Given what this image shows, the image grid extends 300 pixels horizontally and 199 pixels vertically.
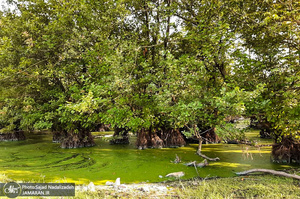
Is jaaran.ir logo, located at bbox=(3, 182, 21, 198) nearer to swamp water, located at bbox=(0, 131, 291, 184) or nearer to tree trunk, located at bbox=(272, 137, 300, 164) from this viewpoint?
swamp water, located at bbox=(0, 131, 291, 184)

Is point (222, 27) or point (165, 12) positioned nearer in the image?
point (222, 27)

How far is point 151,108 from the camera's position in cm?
862

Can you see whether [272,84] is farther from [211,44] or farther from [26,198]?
[26,198]

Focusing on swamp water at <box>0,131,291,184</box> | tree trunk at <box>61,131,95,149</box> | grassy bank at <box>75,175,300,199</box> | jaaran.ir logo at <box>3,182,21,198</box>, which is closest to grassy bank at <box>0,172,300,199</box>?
grassy bank at <box>75,175,300,199</box>

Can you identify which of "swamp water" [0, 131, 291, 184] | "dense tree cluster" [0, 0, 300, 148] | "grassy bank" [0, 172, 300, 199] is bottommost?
"swamp water" [0, 131, 291, 184]

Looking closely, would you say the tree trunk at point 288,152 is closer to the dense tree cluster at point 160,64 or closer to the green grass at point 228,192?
the dense tree cluster at point 160,64

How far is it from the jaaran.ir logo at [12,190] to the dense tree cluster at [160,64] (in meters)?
2.74

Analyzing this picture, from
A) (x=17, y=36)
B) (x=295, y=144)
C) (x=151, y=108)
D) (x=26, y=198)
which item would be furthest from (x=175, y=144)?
(x=17, y=36)

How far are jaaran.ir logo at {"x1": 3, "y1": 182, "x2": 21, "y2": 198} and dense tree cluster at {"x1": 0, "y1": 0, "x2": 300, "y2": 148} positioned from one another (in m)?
2.74

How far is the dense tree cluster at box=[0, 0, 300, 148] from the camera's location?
6215 millimetres

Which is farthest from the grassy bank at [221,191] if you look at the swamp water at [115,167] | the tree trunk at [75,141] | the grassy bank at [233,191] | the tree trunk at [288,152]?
the tree trunk at [75,141]

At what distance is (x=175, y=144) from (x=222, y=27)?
6785 millimetres

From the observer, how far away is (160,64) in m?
7.79

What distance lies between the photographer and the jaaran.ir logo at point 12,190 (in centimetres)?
390
